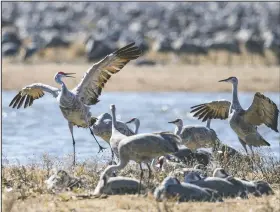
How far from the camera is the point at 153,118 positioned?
23047 millimetres

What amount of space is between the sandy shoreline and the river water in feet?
1.07

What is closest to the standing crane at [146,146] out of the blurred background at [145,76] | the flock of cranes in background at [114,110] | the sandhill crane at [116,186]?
the sandhill crane at [116,186]

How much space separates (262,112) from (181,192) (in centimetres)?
329

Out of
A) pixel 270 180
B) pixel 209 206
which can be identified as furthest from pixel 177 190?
pixel 270 180

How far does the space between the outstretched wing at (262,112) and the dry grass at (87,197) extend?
0.72 metres

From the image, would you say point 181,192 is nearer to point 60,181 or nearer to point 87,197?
point 87,197

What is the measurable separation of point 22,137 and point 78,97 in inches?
237

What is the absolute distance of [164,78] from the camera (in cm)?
2900

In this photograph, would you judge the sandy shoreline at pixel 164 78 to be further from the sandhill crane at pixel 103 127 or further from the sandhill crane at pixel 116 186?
the sandhill crane at pixel 116 186

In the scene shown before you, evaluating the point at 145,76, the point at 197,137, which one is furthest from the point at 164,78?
the point at 197,137

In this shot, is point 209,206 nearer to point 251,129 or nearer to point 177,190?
point 177,190

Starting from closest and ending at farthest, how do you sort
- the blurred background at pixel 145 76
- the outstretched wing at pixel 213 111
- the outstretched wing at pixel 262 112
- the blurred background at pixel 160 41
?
the outstretched wing at pixel 262 112, the outstretched wing at pixel 213 111, the blurred background at pixel 145 76, the blurred background at pixel 160 41

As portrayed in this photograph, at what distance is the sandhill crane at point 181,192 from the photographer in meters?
9.48

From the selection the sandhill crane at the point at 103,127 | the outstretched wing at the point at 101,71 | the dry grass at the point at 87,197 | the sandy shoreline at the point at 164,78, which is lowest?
the dry grass at the point at 87,197
